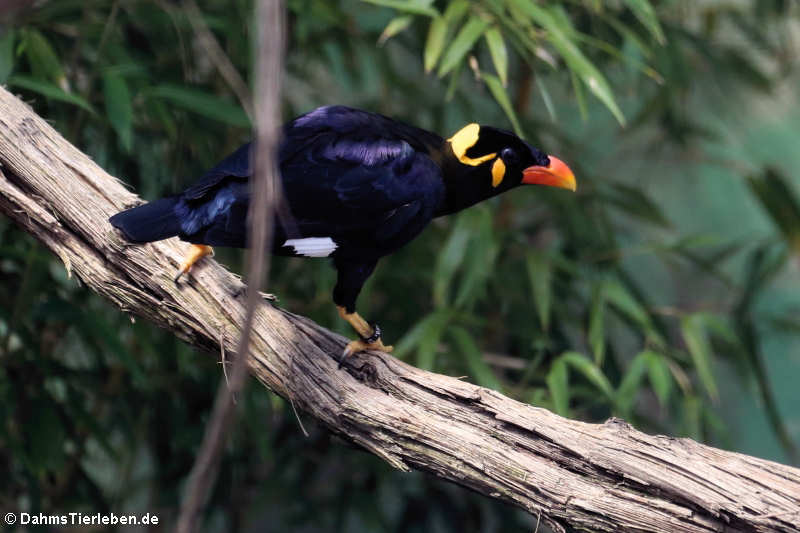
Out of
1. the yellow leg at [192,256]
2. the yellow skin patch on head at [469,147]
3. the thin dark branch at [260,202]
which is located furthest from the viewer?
the yellow skin patch on head at [469,147]

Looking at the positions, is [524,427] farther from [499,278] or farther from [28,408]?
[28,408]

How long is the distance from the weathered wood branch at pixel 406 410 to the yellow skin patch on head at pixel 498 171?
1.39ft

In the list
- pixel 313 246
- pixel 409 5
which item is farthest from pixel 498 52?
pixel 313 246

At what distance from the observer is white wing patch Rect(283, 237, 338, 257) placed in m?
1.36

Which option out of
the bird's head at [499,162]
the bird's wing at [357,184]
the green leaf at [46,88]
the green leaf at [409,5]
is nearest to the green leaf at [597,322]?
the bird's head at [499,162]

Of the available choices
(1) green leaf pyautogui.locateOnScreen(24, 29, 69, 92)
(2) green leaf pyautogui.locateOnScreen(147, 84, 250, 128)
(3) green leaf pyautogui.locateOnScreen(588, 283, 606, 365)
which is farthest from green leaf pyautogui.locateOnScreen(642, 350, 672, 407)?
(1) green leaf pyautogui.locateOnScreen(24, 29, 69, 92)

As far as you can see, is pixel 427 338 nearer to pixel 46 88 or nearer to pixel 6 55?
pixel 46 88

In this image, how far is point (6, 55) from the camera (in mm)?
1641

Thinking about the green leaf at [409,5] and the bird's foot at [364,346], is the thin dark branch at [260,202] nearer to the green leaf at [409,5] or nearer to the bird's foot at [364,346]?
the bird's foot at [364,346]

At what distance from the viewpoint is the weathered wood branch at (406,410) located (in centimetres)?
121

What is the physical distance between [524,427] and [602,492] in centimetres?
15

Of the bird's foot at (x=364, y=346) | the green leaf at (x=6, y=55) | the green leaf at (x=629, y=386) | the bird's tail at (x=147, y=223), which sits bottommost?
the green leaf at (x=629, y=386)

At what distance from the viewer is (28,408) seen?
1926 millimetres

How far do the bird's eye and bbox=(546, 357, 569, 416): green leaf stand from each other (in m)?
0.54
